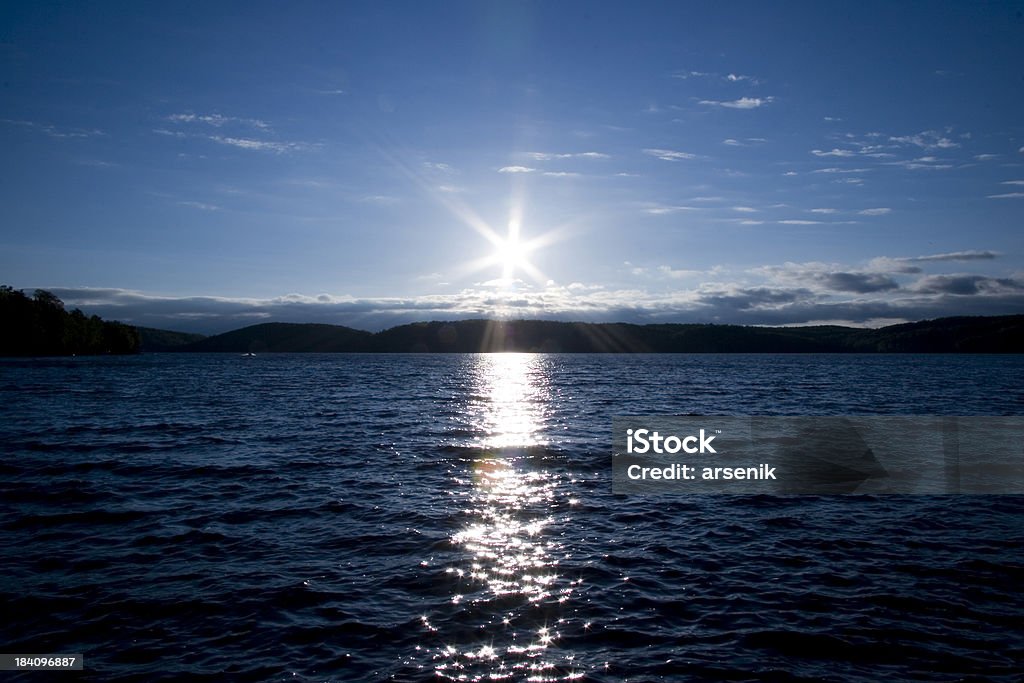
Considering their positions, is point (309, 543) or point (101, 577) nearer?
point (101, 577)

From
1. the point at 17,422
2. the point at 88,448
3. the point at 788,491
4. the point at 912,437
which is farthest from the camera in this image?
the point at 17,422

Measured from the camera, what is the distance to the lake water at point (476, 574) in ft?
37.1

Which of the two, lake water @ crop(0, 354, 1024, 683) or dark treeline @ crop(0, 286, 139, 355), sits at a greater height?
dark treeline @ crop(0, 286, 139, 355)

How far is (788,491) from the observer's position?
80.6 ft

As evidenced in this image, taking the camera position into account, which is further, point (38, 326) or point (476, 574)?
point (38, 326)

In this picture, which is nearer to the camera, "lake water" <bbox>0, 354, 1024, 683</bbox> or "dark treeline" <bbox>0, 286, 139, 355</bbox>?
"lake water" <bbox>0, 354, 1024, 683</bbox>

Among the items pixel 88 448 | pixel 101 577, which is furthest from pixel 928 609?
pixel 88 448

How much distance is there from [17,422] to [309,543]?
38321 mm

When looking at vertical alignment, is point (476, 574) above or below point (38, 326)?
below

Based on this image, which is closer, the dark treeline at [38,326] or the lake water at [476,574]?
the lake water at [476,574]

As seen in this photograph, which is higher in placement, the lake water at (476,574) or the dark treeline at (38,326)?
the dark treeline at (38,326)

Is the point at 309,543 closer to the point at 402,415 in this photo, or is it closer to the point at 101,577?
the point at 101,577

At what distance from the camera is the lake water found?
11.3 metres

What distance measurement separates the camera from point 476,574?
600 inches
